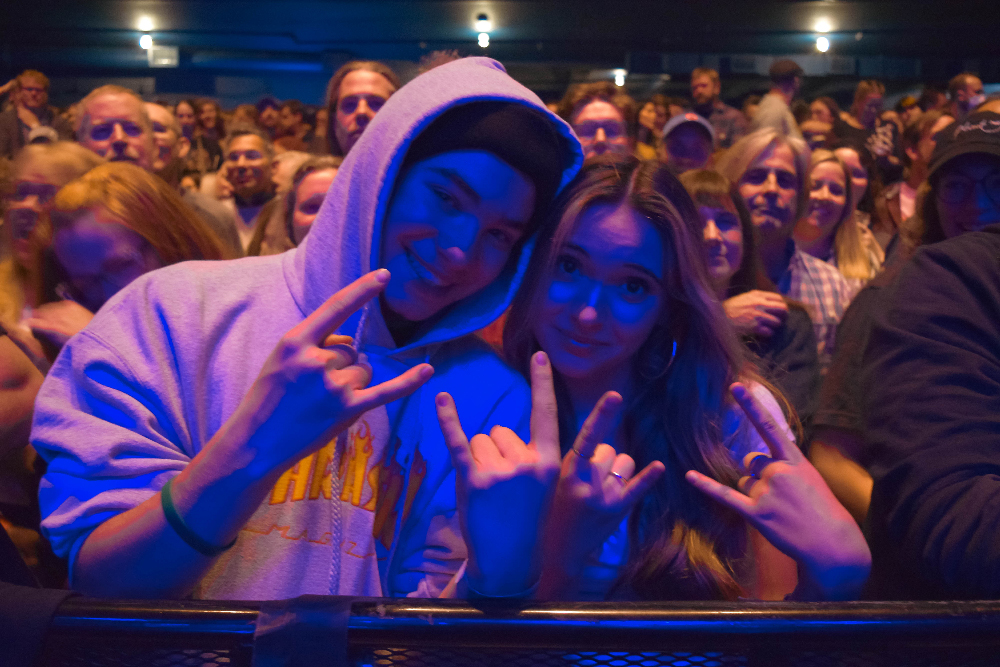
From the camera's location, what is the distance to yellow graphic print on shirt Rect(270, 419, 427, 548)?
3.83 feet

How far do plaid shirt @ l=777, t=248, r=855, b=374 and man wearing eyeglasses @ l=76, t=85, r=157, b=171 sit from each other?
100.0 inches

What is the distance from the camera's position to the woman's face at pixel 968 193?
2.04 metres

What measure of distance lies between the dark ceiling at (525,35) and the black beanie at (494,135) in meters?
10.4

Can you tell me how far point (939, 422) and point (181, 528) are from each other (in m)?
1.02

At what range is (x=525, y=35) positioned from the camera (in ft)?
39.4

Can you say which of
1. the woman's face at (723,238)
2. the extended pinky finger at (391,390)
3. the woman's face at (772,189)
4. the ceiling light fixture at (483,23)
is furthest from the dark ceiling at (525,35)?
the extended pinky finger at (391,390)

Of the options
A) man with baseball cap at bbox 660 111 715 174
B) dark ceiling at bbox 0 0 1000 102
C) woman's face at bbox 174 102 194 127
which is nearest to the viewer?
man with baseball cap at bbox 660 111 715 174

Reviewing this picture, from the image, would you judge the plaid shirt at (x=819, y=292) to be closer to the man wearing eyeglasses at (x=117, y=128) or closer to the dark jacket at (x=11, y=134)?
the man wearing eyeglasses at (x=117, y=128)

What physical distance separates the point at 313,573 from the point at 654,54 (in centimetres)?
1179

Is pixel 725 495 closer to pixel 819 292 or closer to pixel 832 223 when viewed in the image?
pixel 819 292

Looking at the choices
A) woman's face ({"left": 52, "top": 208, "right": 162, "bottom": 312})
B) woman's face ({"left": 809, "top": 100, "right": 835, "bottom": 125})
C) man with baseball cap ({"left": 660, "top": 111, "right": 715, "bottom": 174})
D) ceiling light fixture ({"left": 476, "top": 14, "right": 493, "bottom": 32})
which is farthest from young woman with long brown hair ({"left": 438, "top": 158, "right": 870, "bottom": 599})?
ceiling light fixture ({"left": 476, "top": 14, "right": 493, "bottom": 32})

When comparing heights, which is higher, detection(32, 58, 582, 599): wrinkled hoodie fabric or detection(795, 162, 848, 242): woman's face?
detection(795, 162, 848, 242): woman's face

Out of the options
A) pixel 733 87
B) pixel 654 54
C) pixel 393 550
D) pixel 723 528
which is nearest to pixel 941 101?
pixel 733 87

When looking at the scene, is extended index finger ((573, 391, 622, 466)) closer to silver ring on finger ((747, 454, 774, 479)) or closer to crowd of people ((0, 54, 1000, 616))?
crowd of people ((0, 54, 1000, 616))
